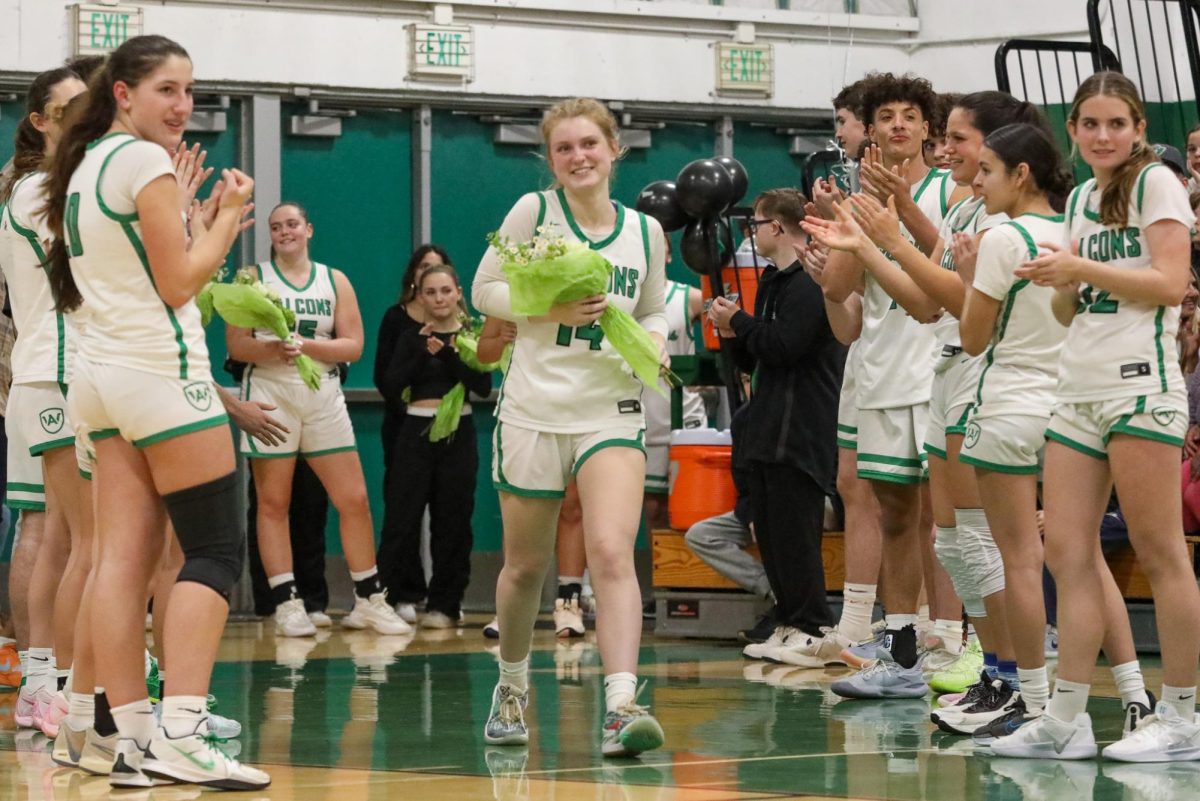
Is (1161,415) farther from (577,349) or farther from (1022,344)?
(577,349)

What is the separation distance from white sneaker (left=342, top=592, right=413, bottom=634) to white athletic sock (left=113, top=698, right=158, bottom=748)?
4.51 meters

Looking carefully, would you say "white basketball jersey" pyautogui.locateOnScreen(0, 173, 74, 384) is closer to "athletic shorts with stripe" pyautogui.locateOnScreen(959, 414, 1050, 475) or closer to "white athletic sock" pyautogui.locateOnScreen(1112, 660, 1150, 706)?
"athletic shorts with stripe" pyautogui.locateOnScreen(959, 414, 1050, 475)

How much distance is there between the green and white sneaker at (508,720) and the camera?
477 centimetres

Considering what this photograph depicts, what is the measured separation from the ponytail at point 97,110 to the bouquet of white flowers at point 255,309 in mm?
3662

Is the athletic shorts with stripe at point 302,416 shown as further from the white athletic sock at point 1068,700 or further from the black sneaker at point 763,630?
the white athletic sock at point 1068,700

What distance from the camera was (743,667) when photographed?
23.1 feet

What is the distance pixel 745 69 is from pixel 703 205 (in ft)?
10.1

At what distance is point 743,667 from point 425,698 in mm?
1536

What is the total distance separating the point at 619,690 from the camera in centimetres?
446

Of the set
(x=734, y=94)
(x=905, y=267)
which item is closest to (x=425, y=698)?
(x=905, y=267)

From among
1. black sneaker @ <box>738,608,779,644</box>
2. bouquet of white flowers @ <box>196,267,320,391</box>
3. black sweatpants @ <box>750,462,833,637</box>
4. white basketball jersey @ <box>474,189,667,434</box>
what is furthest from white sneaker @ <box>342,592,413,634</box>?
white basketball jersey @ <box>474,189,667,434</box>

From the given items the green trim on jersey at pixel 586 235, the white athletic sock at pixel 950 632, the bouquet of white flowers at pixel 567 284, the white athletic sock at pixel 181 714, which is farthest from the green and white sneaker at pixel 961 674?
the white athletic sock at pixel 181 714

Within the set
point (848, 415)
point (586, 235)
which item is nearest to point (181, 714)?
point (586, 235)

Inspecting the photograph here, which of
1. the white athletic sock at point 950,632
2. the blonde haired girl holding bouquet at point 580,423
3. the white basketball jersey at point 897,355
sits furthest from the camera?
the white athletic sock at point 950,632
